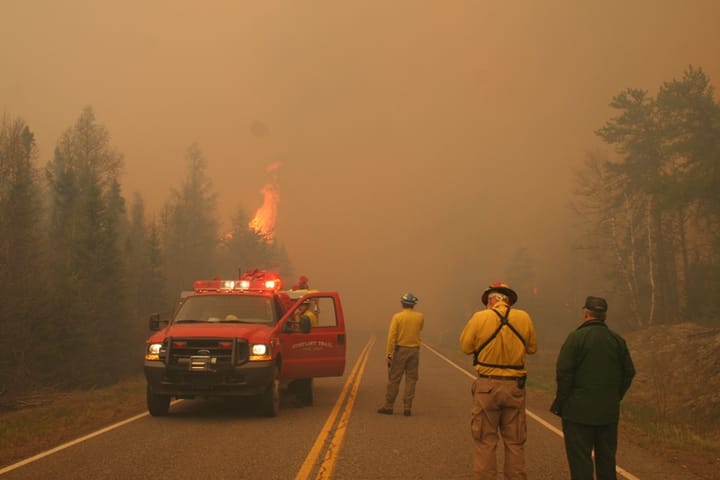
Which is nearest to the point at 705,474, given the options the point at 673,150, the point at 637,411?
the point at 637,411

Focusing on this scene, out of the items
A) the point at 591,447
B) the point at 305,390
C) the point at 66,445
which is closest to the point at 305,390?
the point at 305,390

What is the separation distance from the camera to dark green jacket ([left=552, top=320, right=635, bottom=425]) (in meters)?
5.73

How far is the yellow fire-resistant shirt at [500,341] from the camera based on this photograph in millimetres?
6211

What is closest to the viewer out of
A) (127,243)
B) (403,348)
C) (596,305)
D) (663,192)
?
(596,305)

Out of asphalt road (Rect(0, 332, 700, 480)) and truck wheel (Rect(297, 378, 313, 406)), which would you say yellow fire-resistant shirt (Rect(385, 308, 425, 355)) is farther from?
truck wheel (Rect(297, 378, 313, 406))

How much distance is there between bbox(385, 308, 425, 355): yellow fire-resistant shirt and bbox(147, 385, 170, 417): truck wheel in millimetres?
4300

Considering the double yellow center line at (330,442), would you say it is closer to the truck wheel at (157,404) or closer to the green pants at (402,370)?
the green pants at (402,370)

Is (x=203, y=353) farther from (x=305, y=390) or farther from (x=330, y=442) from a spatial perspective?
(x=305, y=390)

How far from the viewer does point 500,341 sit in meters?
6.26

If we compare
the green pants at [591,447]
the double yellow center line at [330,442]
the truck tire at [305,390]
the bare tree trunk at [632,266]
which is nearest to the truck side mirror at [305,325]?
the double yellow center line at [330,442]

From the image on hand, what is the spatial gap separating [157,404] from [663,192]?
3241cm

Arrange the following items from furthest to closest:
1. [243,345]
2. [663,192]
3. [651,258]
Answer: [651,258] < [663,192] < [243,345]

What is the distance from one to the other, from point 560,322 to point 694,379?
4792 cm

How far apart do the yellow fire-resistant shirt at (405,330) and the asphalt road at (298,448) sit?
138cm
